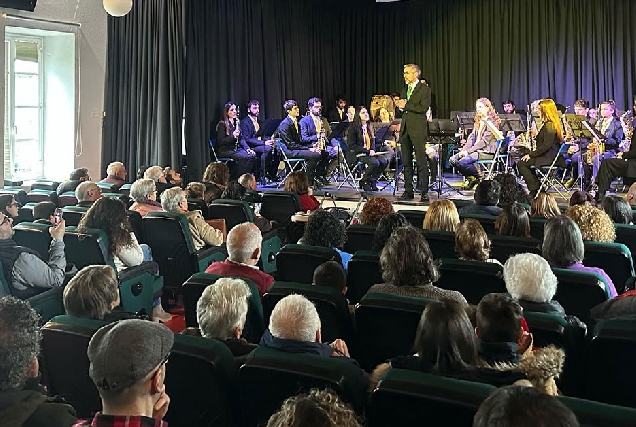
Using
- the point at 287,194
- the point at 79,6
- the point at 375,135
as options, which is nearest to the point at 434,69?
the point at 375,135

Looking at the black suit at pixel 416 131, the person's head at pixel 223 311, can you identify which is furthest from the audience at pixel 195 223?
the black suit at pixel 416 131

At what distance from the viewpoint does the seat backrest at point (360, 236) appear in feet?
16.1

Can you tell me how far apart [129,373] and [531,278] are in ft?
6.02

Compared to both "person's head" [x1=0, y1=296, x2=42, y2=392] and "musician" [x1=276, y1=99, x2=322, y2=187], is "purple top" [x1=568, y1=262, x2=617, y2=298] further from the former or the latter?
"musician" [x1=276, y1=99, x2=322, y2=187]

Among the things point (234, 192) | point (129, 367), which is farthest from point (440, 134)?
point (129, 367)

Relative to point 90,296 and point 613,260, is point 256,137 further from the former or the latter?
point 90,296

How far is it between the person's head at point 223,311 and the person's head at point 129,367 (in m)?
0.87

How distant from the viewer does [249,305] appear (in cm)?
313

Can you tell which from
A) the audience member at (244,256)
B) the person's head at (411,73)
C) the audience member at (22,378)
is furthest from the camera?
the person's head at (411,73)

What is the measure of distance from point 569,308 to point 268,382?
187cm

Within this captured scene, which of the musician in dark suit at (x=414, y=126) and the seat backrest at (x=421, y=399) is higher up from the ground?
the musician in dark suit at (x=414, y=126)

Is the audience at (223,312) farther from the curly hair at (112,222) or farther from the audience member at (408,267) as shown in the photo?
the curly hair at (112,222)

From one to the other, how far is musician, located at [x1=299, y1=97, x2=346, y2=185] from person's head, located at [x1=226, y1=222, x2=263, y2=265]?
7.35m

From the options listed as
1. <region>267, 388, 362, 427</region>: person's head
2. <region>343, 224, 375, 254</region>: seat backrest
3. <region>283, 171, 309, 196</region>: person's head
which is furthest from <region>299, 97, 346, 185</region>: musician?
<region>267, 388, 362, 427</region>: person's head
